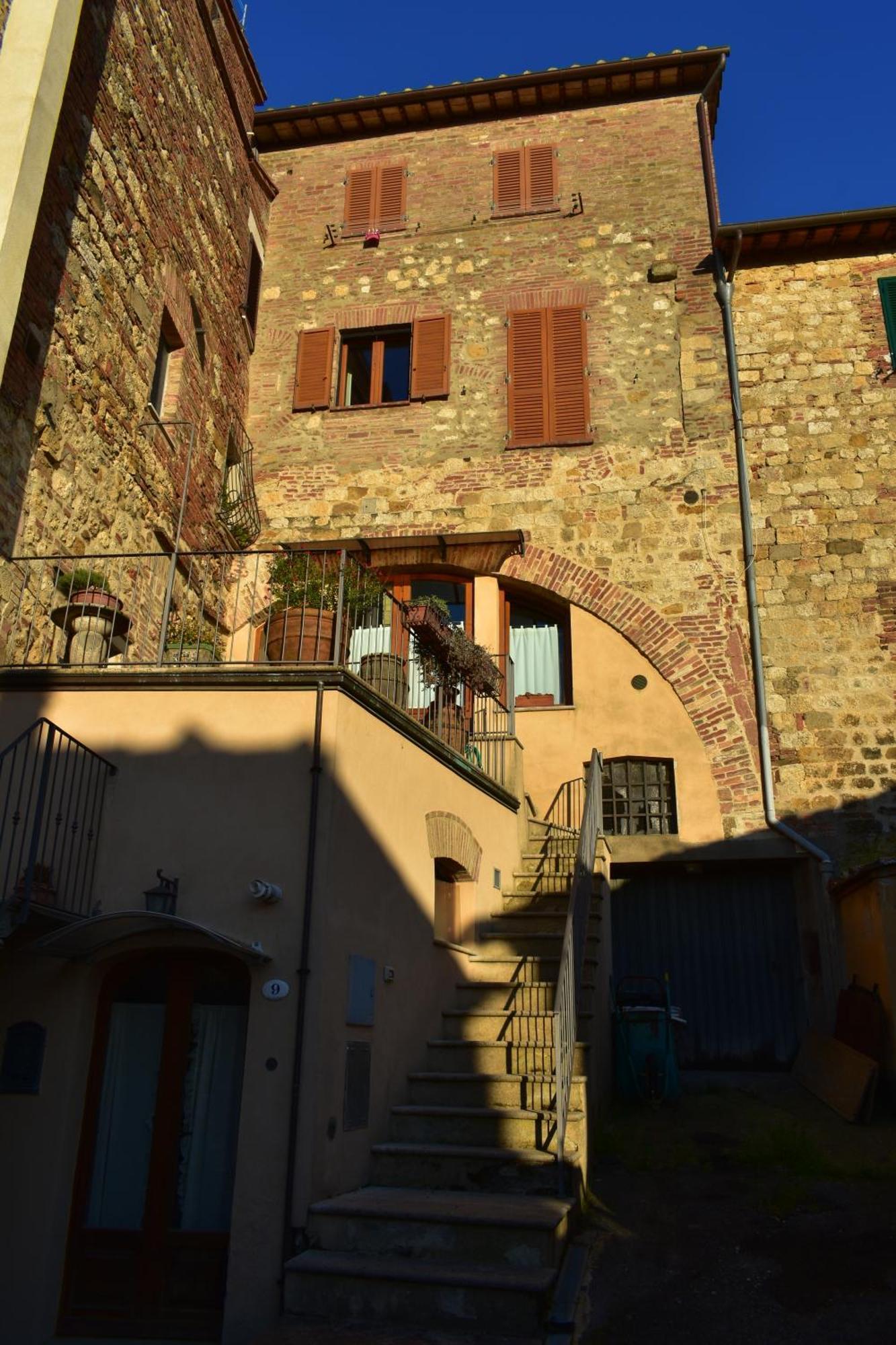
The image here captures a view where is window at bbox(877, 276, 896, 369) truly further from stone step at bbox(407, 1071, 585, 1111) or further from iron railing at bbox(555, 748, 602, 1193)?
stone step at bbox(407, 1071, 585, 1111)

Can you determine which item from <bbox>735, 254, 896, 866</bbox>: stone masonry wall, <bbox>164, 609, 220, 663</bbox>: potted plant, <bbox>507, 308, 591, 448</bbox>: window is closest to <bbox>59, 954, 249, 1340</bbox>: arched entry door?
<bbox>164, 609, 220, 663</bbox>: potted plant

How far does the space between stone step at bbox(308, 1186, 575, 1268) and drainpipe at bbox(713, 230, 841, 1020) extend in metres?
5.53

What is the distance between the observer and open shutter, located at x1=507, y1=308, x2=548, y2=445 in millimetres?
12781

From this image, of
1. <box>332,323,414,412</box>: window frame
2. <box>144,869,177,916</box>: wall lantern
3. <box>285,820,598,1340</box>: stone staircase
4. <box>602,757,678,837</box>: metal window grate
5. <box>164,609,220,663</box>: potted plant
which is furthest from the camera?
<box>332,323,414,412</box>: window frame

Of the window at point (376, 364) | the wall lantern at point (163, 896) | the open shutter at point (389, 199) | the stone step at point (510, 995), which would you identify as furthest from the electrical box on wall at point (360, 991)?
the open shutter at point (389, 199)

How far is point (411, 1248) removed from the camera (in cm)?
536

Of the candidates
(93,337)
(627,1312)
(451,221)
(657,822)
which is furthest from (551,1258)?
(451,221)

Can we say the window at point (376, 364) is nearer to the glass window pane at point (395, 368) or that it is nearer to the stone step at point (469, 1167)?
the glass window pane at point (395, 368)

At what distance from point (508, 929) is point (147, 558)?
4912 mm

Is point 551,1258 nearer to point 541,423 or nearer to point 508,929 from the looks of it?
point 508,929

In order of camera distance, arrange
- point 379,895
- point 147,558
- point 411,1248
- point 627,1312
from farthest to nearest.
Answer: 1. point 147,558
2. point 379,895
3. point 411,1248
4. point 627,1312

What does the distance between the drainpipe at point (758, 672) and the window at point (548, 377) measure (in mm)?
1728

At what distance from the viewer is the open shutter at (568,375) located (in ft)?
41.7

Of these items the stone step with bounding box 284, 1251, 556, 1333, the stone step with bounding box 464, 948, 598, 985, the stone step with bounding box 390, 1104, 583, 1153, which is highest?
the stone step with bounding box 464, 948, 598, 985
